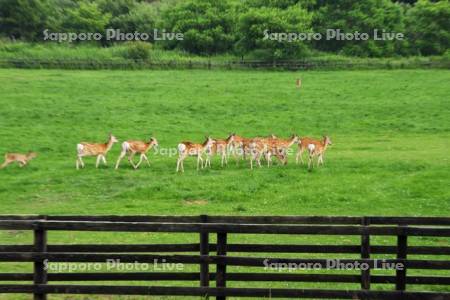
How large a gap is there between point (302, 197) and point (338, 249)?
11807mm

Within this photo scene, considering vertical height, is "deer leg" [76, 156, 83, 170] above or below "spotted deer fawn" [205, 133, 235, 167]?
below

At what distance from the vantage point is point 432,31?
71.6 meters

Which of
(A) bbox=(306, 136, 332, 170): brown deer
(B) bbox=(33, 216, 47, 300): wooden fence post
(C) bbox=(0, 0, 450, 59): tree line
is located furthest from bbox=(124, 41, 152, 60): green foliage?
(B) bbox=(33, 216, 47, 300): wooden fence post

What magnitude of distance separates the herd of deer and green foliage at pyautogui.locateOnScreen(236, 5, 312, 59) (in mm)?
34271

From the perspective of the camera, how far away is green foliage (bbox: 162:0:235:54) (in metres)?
68.8

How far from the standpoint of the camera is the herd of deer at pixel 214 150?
27.5 m

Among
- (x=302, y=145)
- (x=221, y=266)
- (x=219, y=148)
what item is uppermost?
(x=302, y=145)

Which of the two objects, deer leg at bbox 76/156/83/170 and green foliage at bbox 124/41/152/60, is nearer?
deer leg at bbox 76/156/83/170

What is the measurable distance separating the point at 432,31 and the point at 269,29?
61.1 ft

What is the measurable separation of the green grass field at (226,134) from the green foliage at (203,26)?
14074 millimetres

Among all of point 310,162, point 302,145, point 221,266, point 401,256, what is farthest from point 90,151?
point 401,256

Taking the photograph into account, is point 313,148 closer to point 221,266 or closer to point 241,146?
point 241,146

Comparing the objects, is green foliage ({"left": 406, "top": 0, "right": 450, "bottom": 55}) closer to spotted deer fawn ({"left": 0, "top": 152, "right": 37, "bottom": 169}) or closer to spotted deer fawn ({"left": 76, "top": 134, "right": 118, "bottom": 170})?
spotted deer fawn ({"left": 76, "top": 134, "right": 118, "bottom": 170})

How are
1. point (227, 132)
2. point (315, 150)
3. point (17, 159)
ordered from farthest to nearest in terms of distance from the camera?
point (227, 132) → point (315, 150) → point (17, 159)
